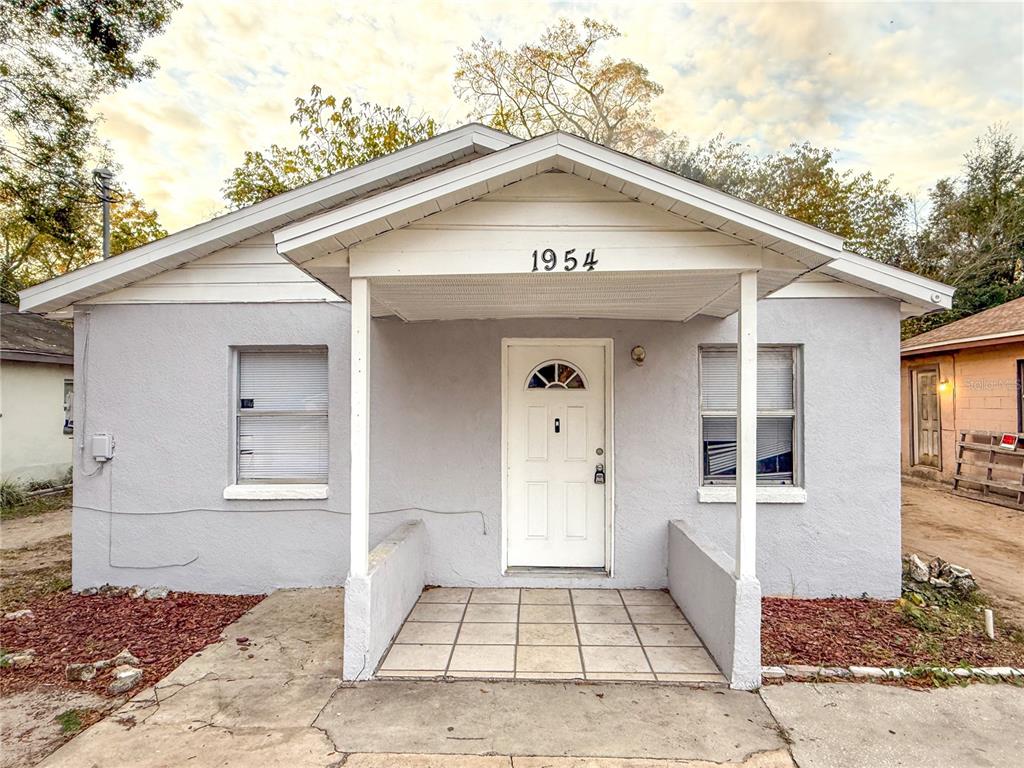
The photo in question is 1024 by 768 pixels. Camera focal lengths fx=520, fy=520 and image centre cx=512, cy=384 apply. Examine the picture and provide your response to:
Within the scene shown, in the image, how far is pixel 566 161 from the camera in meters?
3.21

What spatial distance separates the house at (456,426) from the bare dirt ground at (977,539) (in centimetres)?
144

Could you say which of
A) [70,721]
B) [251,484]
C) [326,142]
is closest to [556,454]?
[251,484]

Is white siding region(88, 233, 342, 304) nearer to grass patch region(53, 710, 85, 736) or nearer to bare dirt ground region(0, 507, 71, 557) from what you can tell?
grass patch region(53, 710, 85, 736)

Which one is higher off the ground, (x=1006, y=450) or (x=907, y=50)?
(x=907, y=50)

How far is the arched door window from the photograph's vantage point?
512 centimetres

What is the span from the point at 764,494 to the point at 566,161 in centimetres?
359

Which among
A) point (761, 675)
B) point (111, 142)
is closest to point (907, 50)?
point (761, 675)

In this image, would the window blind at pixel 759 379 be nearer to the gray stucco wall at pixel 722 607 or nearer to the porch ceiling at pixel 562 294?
the porch ceiling at pixel 562 294

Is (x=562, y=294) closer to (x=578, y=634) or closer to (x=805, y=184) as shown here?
(x=578, y=634)

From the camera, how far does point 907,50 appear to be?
11.0 m

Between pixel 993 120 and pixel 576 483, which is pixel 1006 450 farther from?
pixel 993 120

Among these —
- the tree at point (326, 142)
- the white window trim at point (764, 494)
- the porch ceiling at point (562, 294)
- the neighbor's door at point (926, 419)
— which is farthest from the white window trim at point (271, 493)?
the neighbor's door at point (926, 419)

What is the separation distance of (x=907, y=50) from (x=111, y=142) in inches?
701

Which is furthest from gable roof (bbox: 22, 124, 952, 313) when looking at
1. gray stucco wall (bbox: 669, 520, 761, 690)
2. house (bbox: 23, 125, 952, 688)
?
gray stucco wall (bbox: 669, 520, 761, 690)
